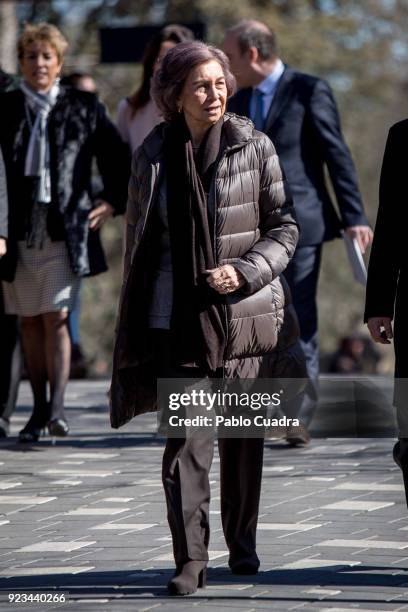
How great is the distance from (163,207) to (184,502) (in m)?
1.00

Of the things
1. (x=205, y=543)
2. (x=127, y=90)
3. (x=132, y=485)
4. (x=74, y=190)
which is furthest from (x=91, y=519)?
(x=127, y=90)

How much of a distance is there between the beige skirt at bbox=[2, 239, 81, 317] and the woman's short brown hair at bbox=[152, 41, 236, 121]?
11.2 feet

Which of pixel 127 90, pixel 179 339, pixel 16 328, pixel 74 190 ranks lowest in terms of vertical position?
pixel 127 90

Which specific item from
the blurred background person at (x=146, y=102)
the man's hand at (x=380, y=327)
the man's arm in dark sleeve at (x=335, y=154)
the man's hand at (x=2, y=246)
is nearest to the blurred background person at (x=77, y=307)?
the blurred background person at (x=146, y=102)

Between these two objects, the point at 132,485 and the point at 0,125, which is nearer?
the point at 132,485

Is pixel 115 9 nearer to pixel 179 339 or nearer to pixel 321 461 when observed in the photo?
pixel 321 461

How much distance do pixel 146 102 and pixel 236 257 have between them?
4344 millimetres

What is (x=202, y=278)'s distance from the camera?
18.0ft

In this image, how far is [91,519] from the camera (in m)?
6.89

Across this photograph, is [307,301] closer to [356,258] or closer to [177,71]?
[356,258]

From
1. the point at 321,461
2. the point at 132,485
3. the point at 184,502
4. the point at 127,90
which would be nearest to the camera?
the point at 184,502

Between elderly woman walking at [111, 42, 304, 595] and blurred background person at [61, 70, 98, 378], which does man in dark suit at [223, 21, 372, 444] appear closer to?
blurred background person at [61, 70, 98, 378]

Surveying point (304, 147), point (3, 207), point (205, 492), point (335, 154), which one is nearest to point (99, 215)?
point (3, 207)

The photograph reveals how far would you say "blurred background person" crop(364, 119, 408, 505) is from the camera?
5.50 metres
